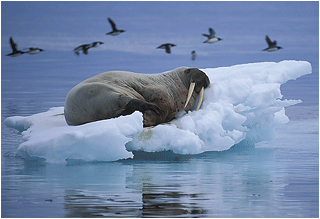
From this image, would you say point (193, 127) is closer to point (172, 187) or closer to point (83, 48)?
point (172, 187)

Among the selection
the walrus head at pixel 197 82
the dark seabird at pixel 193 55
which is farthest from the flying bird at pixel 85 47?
the walrus head at pixel 197 82

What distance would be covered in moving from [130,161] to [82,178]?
67.8 inches

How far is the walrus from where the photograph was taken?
10.0 m

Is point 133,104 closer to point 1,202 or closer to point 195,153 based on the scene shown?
point 195,153

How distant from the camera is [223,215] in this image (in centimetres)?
617

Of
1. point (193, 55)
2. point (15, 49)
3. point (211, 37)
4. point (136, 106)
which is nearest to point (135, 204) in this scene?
point (136, 106)

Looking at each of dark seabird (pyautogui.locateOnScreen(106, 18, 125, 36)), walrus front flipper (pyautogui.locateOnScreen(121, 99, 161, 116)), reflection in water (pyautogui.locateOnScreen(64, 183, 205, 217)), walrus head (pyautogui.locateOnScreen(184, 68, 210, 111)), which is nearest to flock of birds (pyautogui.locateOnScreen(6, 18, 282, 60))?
dark seabird (pyautogui.locateOnScreen(106, 18, 125, 36))

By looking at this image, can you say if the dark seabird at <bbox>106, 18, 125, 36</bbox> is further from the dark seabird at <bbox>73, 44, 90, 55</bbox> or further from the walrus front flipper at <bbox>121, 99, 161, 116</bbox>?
the walrus front flipper at <bbox>121, 99, 161, 116</bbox>

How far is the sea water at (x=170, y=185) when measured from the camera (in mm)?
6387

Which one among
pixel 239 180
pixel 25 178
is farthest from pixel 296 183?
pixel 25 178

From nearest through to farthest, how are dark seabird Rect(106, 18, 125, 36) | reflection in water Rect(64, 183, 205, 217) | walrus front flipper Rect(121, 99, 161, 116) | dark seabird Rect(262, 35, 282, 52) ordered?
reflection in water Rect(64, 183, 205, 217) < walrus front flipper Rect(121, 99, 161, 116) < dark seabird Rect(106, 18, 125, 36) < dark seabird Rect(262, 35, 282, 52)

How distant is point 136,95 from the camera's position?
10.7 meters

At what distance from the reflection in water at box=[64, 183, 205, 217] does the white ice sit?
1.96 meters

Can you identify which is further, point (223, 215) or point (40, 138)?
point (40, 138)
